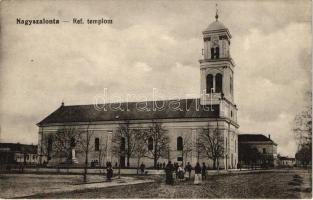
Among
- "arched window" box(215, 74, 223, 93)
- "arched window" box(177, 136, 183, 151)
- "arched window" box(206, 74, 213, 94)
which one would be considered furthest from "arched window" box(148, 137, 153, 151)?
"arched window" box(215, 74, 223, 93)

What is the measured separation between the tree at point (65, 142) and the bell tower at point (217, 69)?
58.5 feet

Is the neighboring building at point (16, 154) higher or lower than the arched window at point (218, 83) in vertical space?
lower

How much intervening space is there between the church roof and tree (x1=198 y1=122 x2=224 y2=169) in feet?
7.50

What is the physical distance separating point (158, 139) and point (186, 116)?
4.98m

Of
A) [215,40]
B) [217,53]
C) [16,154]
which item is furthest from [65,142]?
[16,154]

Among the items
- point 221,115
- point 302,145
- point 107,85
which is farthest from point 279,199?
point 221,115

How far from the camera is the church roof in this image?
5547 centimetres

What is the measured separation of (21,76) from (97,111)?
36.2 metres

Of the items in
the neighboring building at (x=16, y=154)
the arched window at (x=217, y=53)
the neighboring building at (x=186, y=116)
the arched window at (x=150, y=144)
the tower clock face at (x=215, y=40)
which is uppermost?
the tower clock face at (x=215, y=40)

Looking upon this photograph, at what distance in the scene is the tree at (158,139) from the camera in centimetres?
5269

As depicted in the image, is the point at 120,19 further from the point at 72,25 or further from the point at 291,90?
the point at 291,90

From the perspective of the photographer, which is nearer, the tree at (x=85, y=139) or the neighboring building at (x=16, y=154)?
the neighboring building at (x=16, y=154)

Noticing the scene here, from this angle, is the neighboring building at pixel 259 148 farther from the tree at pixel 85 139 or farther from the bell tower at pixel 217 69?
the tree at pixel 85 139

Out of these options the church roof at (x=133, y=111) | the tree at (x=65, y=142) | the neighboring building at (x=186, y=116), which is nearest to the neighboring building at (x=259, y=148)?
the neighboring building at (x=186, y=116)
